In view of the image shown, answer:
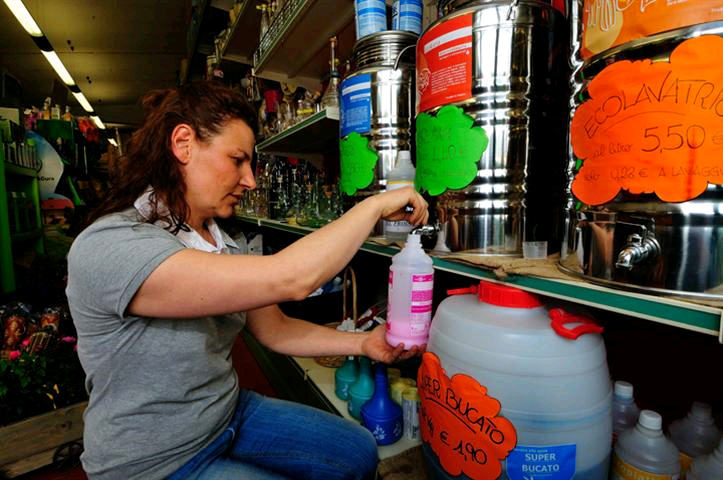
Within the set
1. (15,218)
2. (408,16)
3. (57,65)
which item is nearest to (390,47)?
(408,16)

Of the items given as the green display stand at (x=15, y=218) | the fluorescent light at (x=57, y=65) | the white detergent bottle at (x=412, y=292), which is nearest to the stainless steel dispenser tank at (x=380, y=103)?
the white detergent bottle at (x=412, y=292)

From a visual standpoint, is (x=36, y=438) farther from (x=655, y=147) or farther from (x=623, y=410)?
(x=655, y=147)

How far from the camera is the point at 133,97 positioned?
36.7ft

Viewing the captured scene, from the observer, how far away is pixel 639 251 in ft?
1.61

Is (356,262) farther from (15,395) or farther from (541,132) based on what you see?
(15,395)

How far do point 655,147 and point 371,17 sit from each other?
3.37 feet

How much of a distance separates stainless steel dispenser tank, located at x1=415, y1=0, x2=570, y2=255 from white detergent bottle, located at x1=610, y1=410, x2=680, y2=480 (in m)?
0.36

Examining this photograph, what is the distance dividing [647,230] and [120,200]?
44.3 inches


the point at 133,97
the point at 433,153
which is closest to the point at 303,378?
the point at 433,153

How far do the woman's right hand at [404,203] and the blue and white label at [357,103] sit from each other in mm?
355

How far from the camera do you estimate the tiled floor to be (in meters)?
1.83

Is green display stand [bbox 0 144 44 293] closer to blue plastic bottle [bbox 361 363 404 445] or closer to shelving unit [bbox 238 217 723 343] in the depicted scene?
blue plastic bottle [bbox 361 363 404 445]

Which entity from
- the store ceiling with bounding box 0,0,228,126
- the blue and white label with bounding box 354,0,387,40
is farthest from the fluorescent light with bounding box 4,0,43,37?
the blue and white label with bounding box 354,0,387,40

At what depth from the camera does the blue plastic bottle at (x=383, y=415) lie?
115cm
